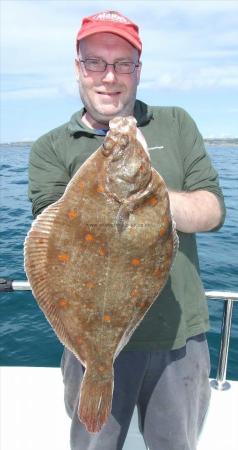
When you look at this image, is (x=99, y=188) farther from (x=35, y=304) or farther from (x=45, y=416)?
(x=35, y=304)

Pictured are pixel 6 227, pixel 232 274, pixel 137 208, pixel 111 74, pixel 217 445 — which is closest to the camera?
pixel 137 208

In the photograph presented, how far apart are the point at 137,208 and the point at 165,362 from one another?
1.29 metres

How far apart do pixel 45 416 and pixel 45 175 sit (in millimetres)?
2347

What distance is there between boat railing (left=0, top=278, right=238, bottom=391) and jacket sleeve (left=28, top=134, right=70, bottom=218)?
113 cm

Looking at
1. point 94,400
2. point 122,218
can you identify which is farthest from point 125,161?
point 94,400

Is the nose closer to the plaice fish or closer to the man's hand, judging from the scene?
the plaice fish

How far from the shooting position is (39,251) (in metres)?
2.46

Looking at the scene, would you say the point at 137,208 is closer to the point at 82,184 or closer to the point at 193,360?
the point at 82,184

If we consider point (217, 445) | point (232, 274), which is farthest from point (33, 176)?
point (232, 274)

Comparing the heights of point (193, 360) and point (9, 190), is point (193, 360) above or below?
above

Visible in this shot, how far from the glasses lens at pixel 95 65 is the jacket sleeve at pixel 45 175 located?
569 mm

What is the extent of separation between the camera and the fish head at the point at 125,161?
238 centimetres

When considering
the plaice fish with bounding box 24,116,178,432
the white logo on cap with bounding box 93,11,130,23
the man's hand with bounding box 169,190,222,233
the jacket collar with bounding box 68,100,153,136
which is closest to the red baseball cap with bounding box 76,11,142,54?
the white logo on cap with bounding box 93,11,130,23

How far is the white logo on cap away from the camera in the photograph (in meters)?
2.98
